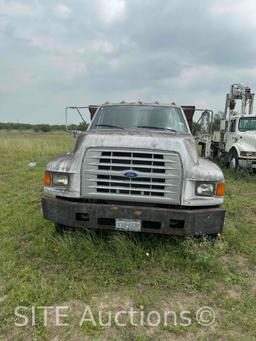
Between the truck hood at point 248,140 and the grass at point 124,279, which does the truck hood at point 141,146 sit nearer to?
the grass at point 124,279

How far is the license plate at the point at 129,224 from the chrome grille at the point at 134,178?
0.26 meters

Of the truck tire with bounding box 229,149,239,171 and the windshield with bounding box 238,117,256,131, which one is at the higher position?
the windshield with bounding box 238,117,256,131

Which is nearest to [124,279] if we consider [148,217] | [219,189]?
[148,217]

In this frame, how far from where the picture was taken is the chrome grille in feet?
11.9

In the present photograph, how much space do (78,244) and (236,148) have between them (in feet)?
27.1

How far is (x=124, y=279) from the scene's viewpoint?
3.52m

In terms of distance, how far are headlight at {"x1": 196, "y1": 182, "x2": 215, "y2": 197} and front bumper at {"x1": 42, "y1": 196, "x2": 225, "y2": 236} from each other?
0.19 meters

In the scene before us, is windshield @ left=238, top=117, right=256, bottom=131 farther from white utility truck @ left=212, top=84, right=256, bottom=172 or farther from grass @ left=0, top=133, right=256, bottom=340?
grass @ left=0, top=133, right=256, bottom=340

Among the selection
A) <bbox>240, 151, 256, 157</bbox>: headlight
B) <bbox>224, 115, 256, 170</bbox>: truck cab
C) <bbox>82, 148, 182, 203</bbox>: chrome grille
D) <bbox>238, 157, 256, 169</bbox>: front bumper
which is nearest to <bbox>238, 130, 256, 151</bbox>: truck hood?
<bbox>224, 115, 256, 170</bbox>: truck cab

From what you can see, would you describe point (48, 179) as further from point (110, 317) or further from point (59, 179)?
point (110, 317)

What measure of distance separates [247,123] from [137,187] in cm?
908

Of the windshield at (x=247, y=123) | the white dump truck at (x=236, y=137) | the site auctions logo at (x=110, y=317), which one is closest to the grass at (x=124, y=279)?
the site auctions logo at (x=110, y=317)

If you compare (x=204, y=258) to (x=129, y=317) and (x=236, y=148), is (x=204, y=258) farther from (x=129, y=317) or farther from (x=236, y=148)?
(x=236, y=148)

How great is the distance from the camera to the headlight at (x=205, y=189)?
12.0ft
